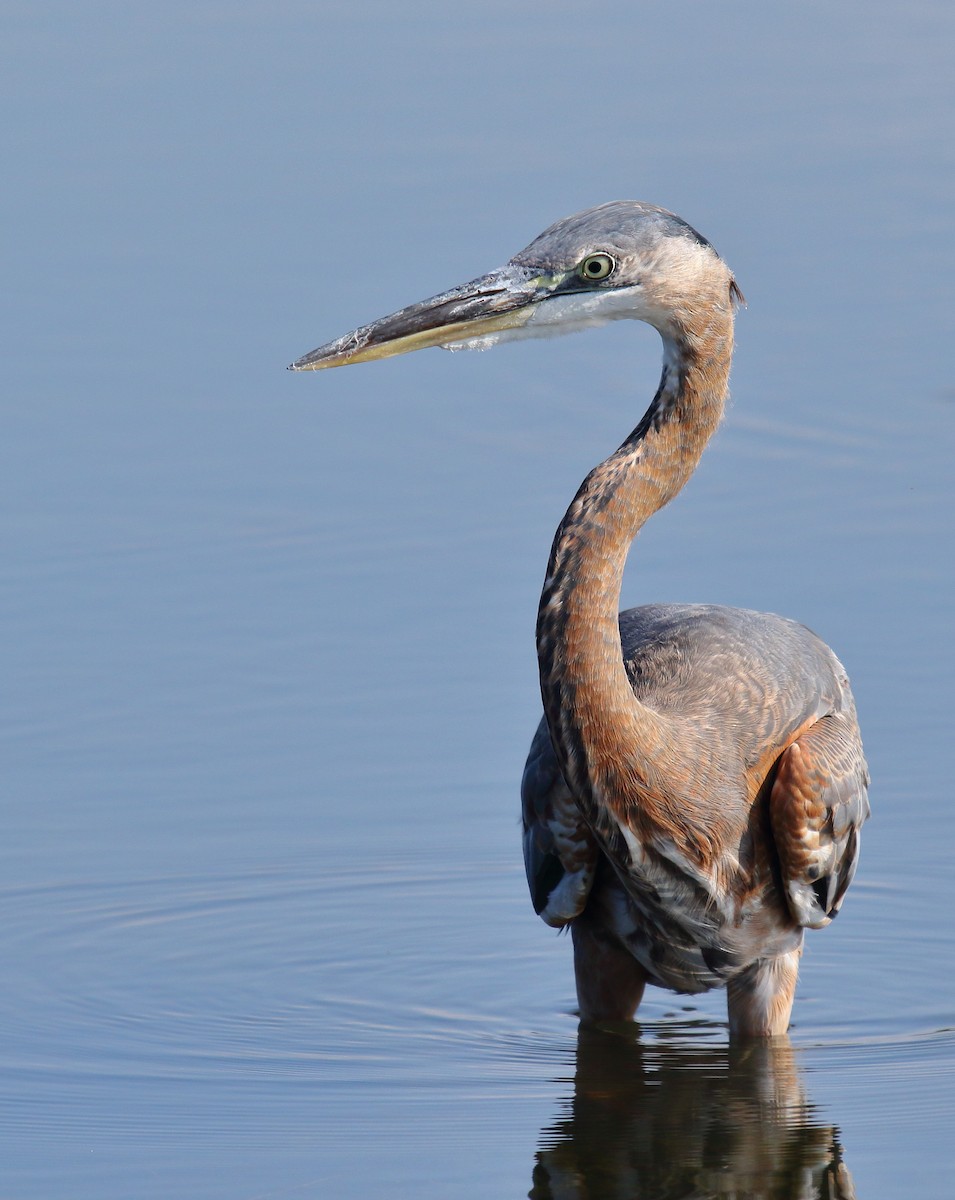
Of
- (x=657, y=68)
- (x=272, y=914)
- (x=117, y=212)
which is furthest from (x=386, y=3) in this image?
(x=272, y=914)

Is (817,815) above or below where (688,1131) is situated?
above

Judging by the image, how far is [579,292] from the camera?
6191mm

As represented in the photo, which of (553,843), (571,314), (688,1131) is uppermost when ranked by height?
(571,314)

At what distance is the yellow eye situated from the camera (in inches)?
241

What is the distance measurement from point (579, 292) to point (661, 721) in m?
1.29

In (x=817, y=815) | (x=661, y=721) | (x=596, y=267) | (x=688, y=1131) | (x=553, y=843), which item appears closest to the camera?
(x=596, y=267)

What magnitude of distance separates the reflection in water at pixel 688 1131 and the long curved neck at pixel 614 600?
2.81 ft

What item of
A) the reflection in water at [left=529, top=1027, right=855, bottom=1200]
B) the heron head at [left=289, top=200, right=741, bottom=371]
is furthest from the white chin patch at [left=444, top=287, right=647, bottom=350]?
the reflection in water at [left=529, top=1027, right=855, bottom=1200]

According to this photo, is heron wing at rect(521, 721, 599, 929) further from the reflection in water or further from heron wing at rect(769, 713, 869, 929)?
heron wing at rect(769, 713, 869, 929)

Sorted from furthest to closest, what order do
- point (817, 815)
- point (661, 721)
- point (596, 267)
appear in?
1. point (817, 815)
2. point (661, 721)
3. point (596, 267)

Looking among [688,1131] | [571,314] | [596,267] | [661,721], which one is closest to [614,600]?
[661,721]

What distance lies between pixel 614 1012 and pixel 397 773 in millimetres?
1582

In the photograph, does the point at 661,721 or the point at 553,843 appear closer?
the point at 661,721

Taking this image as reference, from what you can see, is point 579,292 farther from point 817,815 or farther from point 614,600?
point 817,815
